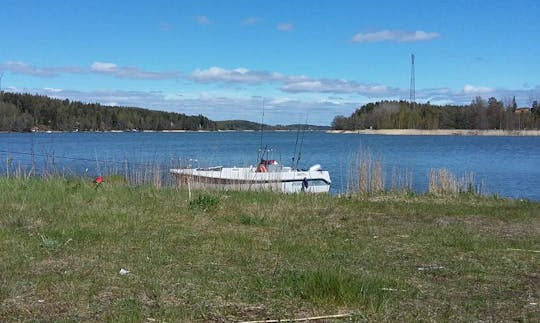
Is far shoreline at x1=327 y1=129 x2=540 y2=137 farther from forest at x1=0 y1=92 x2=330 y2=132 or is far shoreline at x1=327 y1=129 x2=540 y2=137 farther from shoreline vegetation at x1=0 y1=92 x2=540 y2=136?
forest at x1=0 y1=92 x2=330 y2=132

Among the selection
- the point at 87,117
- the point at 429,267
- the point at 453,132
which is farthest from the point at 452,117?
the point at 429,267

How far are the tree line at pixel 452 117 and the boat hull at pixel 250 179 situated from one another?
133632mm

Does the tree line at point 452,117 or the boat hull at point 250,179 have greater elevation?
the tree line at point 452,117

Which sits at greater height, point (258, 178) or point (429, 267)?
point (258, 178)

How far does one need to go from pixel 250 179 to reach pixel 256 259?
12483mm

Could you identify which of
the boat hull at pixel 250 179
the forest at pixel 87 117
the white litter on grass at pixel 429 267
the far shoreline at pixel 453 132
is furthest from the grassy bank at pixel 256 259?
the far shoreline at pixel 453 132

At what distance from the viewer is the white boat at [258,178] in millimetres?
19297

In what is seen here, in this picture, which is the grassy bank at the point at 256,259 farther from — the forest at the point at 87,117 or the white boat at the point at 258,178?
the forest at the point at 87,117

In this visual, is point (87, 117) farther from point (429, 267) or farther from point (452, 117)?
point (429, 267)

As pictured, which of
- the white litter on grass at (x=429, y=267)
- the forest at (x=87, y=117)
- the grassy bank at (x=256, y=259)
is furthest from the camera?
the forest at (x=87, y=117)

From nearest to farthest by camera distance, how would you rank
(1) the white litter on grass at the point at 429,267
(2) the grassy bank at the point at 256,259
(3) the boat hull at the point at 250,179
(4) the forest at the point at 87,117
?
(2) the grassy bank at the point at 256,259, (1) the white litter on grass at the point at 429,267, (3) the boat hull at the point at 250,179, (4) the forest at the point at 87,117

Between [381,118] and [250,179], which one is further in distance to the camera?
[381,118]

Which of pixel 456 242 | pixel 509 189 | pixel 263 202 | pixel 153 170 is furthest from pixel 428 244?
pixel 509 189

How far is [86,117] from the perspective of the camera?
148875 millimetres
